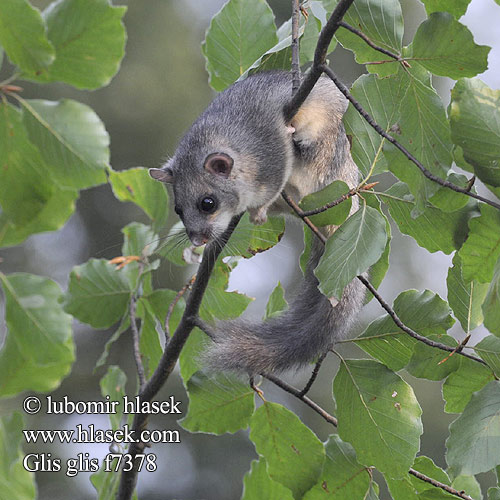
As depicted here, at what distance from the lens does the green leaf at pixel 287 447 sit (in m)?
1.32

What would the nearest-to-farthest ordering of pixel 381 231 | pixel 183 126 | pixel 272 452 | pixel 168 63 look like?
1. pixel 381 231
2. pixel 272 452
3. pixel 183 126
4. pixel 168 63

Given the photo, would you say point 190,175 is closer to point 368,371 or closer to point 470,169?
point 368,371

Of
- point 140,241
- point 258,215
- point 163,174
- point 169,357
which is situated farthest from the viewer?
point 163,174

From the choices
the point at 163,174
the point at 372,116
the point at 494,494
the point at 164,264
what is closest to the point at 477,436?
the point at 494,494

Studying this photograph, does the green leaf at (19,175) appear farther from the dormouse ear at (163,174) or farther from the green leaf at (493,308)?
the dormouse ear at (163,174)

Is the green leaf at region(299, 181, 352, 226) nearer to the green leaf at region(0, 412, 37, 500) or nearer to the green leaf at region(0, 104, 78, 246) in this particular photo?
the green leaf at region(0, 104, 78, 246)

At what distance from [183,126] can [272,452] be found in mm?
5536

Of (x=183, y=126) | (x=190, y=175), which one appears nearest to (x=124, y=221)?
(x=183, y=126)

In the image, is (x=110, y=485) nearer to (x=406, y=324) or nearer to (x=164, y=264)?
(x=406, y=324)

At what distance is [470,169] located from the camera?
100 cm

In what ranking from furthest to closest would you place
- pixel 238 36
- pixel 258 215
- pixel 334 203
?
1. pixel 258 215
2. pixel 238 36
3. pixel 334 203

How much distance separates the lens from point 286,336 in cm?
161

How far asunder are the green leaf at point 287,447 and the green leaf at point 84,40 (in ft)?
2.35

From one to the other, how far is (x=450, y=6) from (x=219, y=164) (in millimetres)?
941
